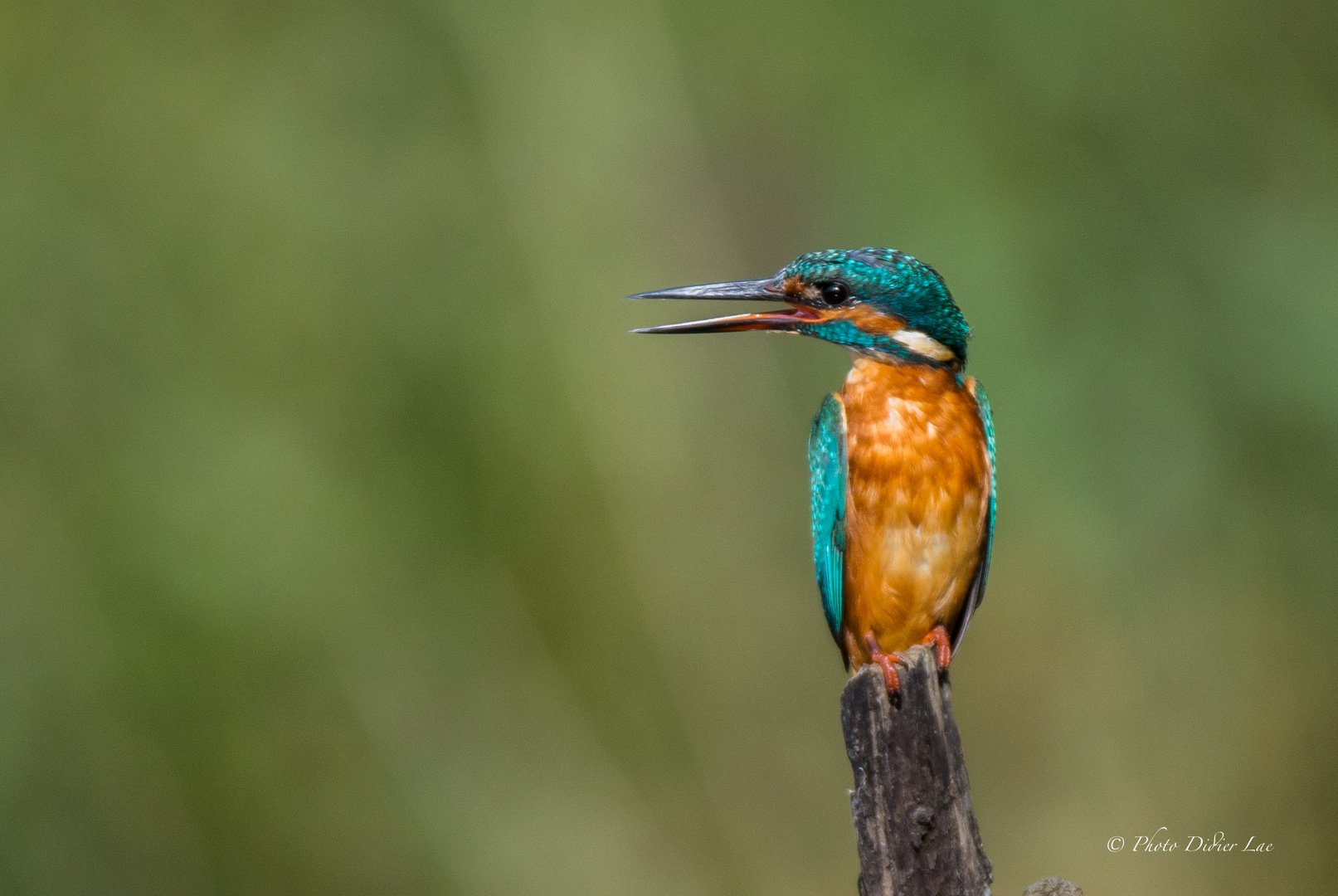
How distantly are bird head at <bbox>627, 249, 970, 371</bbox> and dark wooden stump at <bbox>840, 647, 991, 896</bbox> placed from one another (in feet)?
2.54

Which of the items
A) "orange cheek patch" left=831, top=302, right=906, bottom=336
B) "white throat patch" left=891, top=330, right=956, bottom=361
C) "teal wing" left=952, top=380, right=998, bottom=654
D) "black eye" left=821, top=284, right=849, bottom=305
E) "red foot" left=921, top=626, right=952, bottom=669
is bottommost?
"red foot" left=921, top=626, right=952, bottom=669

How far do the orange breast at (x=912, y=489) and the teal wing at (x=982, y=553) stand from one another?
20 mm

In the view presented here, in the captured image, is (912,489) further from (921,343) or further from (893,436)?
(921,343)

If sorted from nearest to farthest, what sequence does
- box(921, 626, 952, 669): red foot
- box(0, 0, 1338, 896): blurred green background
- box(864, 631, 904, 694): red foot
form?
box(864, 631, 904, 694): red foot → box(921, 626, 952, 669): red foot → box(0, 0, 1338, 896): blurred green background

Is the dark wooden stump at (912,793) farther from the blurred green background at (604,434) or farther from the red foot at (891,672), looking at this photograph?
the blurred green background at (604,434)

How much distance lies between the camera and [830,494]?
7.88ft

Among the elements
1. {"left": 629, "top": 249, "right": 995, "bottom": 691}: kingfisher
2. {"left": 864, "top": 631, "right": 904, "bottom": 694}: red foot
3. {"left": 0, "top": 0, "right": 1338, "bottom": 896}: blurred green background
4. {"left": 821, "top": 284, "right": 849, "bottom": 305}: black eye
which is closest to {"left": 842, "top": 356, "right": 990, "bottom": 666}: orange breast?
{"left": 629, "top": 249, "right": 995, "bottom": 691}: kingfisher

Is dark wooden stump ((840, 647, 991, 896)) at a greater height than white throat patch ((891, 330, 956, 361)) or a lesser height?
lesser

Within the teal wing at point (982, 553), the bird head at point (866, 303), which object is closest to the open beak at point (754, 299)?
the bird head at point (866, 303)

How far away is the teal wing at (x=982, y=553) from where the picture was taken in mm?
2443

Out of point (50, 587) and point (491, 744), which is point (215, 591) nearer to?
point (50, 587)

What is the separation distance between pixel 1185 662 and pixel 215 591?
3.31 m

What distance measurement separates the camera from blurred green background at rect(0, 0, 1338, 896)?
4.01m

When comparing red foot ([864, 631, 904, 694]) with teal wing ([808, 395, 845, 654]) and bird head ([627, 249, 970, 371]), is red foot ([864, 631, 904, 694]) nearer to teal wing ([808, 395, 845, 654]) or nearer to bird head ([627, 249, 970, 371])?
teal wing ([808, 395, 845, 654])
